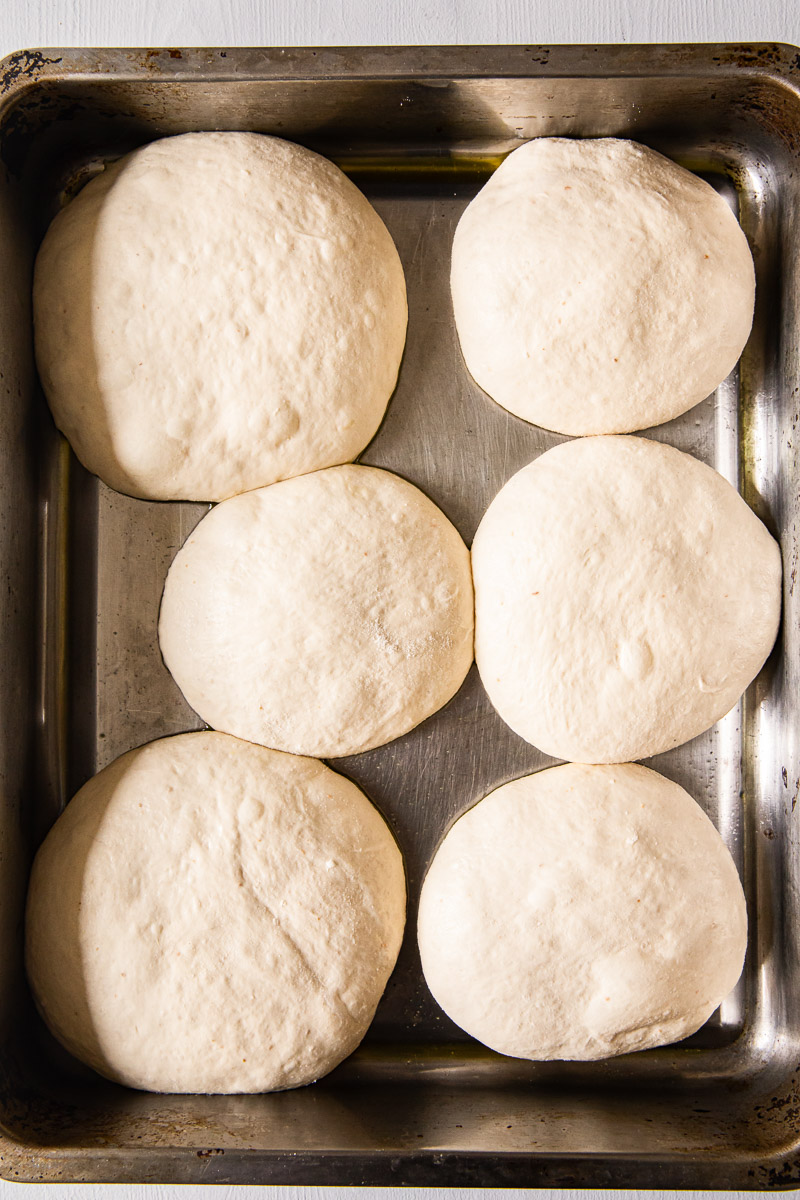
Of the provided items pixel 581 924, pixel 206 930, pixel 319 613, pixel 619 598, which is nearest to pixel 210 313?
pixel 319 613

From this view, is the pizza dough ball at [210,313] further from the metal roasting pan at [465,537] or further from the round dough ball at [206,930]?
the round dough ball at [206,930]

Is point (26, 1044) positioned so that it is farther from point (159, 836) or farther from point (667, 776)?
point (667, 776)

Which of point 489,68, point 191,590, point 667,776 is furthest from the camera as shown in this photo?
point 667,776

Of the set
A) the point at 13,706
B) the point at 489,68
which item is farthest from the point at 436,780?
the point at 489,68

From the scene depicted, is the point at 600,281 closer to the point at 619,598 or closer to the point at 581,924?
the point at 619,598

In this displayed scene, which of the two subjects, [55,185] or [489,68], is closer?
[489,68]
